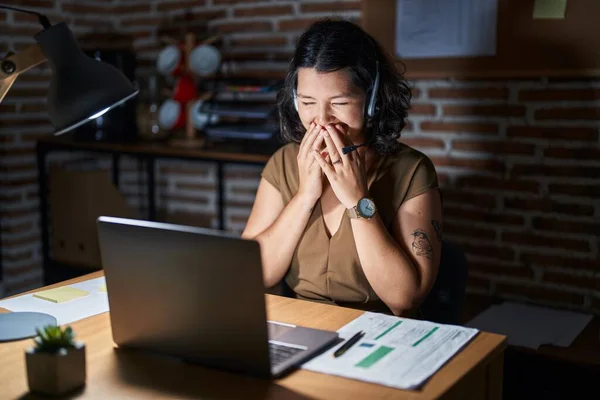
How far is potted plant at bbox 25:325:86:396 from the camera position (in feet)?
3.30

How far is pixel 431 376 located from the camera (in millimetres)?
1062

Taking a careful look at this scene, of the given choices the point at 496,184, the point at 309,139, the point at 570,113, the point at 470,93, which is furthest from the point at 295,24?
the point at 309,139

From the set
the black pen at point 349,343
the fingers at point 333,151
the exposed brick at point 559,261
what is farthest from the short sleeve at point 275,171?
the exposed brick at point 559,261

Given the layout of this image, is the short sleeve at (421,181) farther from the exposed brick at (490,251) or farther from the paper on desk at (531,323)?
the exposed brick at (490,251)

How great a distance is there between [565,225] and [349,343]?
4.74 ft

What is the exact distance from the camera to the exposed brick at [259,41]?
3.00 m

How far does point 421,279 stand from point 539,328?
2.72 feet

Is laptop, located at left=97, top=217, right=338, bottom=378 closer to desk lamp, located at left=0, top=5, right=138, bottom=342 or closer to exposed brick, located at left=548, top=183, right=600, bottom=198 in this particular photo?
desk lamp, located at left=0, top=5, right=138, bottom=342

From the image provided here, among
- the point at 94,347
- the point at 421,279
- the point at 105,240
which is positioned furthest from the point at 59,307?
the point at 421,279

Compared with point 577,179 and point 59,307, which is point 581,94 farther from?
point 59,307

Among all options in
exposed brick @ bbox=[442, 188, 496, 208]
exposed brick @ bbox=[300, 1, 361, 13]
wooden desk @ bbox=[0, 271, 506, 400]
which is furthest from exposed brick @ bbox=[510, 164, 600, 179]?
wooden desk @ bbox=[0, 271, 506, 400]

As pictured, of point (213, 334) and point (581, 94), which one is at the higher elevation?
point (581, 94)

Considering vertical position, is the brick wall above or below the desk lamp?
below

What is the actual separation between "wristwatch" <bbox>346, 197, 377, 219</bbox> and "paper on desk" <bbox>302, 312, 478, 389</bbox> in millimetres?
316
